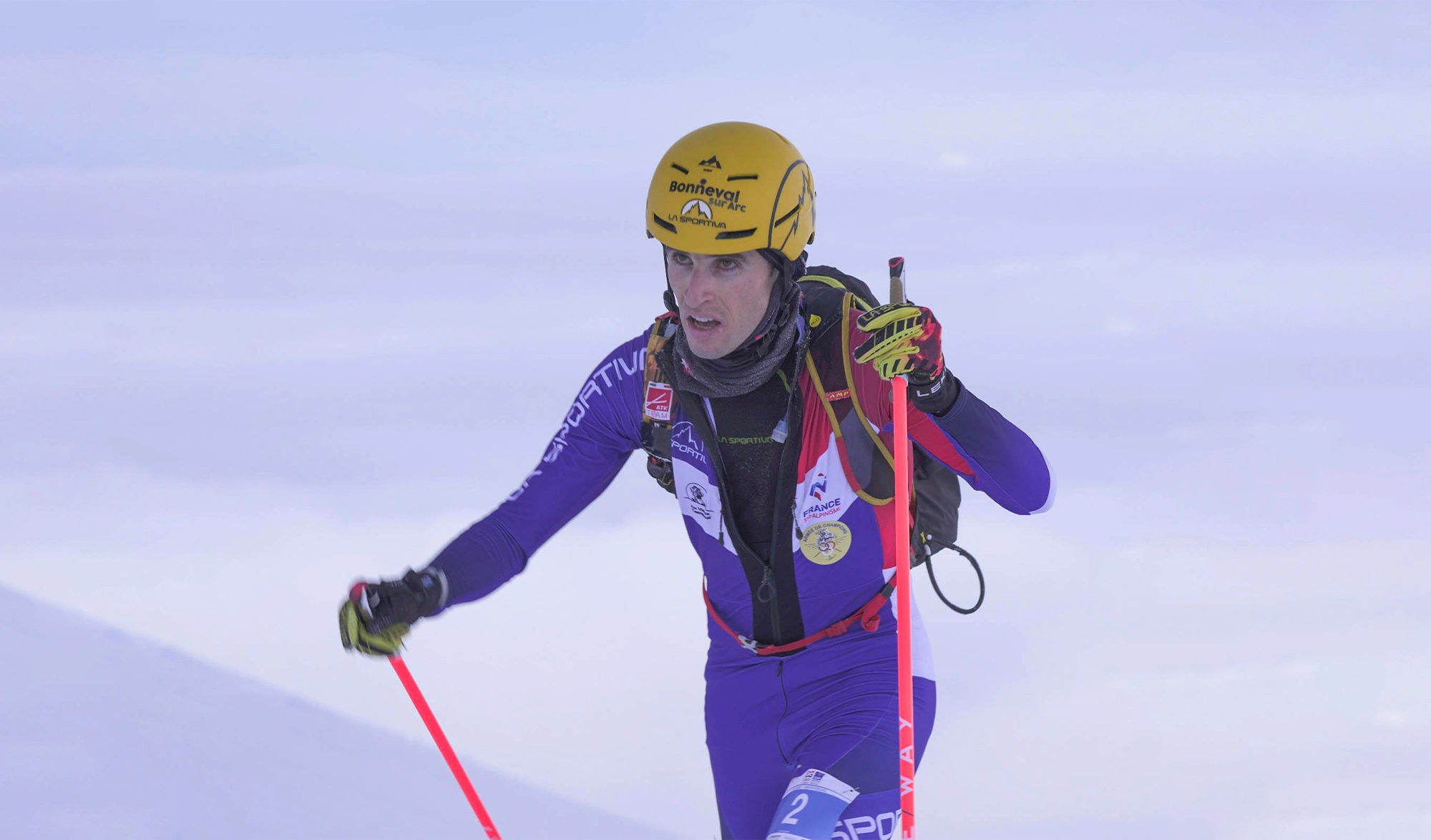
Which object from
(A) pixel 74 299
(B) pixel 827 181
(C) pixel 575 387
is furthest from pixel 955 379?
(A) pixel 74 299

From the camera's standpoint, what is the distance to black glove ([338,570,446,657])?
3.14 meters

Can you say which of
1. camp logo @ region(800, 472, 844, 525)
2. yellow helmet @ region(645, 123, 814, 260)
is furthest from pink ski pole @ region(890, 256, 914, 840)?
yellow helmet @ region(645, 123, 814, 260)

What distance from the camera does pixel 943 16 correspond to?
1027 cm

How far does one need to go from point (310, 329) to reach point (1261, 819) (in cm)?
788

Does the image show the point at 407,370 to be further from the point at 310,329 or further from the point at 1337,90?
the point at 1337,90

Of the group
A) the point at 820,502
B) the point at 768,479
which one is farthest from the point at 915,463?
the point at 768,479

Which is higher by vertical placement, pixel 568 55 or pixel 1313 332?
pixel 568 55

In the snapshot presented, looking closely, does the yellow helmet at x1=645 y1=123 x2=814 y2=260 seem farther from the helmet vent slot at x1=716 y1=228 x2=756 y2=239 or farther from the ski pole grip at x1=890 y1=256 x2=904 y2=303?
the ski pole grip at x1=890 y1=256 x2=904 y2=303

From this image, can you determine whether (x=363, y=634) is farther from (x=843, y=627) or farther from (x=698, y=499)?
(x=843, y=627)

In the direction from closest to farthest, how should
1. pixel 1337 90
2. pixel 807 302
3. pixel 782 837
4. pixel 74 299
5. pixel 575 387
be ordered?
pixel 782 837 < pixel 807 302 < pixel 575 387 < pixel 1337 90 < pixel 74 299

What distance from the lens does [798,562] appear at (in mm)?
3246

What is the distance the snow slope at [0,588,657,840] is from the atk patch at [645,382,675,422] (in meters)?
2.84

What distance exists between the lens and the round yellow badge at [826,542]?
3.21 metres

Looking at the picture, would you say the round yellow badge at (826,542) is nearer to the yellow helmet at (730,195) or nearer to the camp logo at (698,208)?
the yellow helmet at (730,195)
